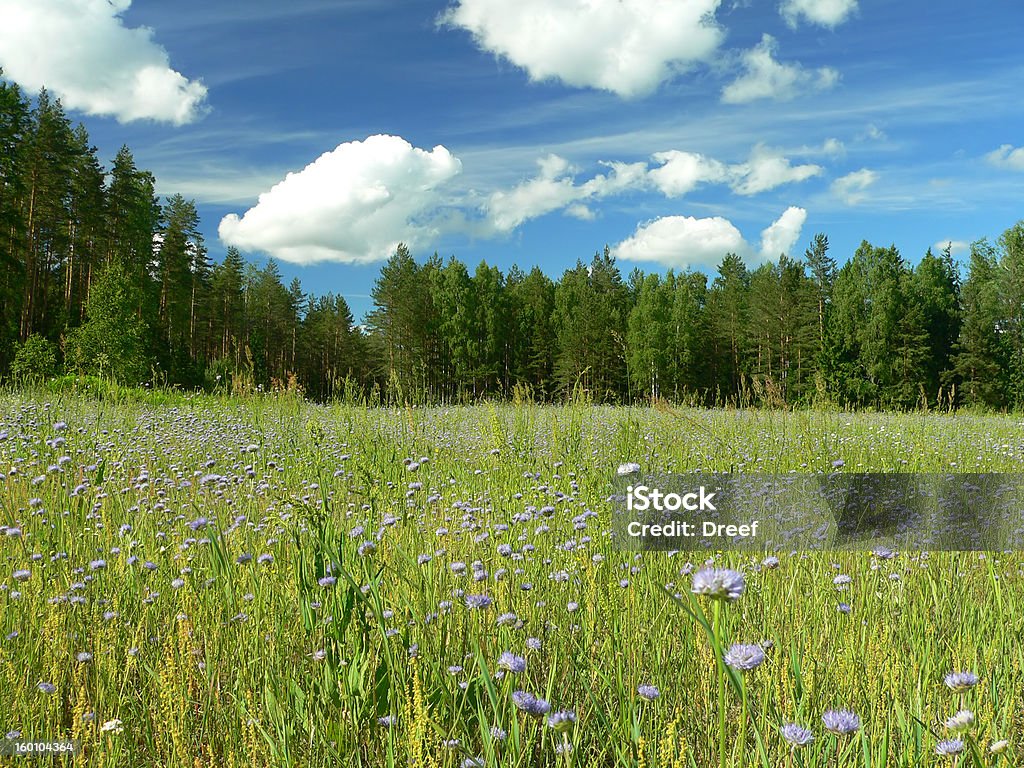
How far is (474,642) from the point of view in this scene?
1677 mm

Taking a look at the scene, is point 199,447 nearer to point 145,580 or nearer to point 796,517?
point 145,580

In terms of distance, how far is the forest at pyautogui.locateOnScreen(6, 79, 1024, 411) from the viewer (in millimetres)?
Result: 32500

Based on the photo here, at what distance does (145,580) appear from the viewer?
2.94 metres

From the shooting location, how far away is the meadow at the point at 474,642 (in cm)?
171

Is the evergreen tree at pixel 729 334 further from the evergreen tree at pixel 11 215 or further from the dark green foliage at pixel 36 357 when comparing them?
the evergreen tree at pixel 11 215

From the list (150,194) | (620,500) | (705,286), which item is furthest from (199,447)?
(705,286)

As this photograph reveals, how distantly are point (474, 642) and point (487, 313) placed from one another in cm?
4825

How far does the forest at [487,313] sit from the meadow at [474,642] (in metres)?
27.8

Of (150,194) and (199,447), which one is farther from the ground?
(150,194)

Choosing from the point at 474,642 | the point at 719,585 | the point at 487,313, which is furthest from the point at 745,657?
the point at 487,313

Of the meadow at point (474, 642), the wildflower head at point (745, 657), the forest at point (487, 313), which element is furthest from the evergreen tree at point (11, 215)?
the wildflower head at point (745, 657)

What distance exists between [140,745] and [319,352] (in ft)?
206

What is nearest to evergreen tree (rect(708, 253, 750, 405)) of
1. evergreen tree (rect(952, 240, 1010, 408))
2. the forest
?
the forest

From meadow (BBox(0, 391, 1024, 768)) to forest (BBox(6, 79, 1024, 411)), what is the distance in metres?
27.8
